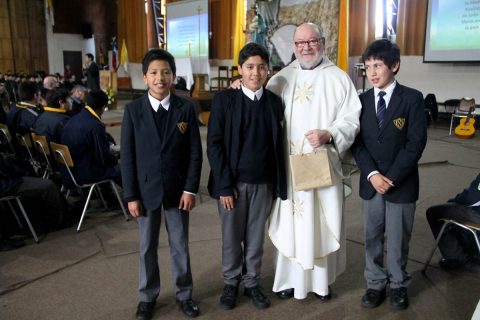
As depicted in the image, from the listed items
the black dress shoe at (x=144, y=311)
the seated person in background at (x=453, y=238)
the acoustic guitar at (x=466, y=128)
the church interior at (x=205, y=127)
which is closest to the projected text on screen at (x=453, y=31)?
the church interior at (x=205, y=127)

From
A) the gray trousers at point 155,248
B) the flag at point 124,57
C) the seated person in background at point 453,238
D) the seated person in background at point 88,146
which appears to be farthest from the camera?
the flag at point 124,57

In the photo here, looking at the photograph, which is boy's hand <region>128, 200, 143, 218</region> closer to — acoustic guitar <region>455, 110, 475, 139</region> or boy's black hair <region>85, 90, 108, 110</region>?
boy's black hair <region>85, 90, 108, 110</region>

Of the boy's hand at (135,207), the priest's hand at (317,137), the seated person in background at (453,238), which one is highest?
the priest's hand at (317,137)

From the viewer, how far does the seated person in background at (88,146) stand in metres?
3.37

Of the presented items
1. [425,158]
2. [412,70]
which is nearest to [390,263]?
[425,158]

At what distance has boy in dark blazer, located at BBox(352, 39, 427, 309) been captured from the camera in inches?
80.7

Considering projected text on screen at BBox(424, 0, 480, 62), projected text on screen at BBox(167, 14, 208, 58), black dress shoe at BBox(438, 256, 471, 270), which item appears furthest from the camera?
projected text on screen at BBox(167, 14, 208, 58)

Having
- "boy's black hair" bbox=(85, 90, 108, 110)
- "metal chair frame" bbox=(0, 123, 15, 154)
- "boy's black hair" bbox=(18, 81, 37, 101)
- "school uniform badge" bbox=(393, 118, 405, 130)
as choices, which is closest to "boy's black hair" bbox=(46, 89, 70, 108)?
"boy's black hair" bbox=(18, 81, 37, 101)

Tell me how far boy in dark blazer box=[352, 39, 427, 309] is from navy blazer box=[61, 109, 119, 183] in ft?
7.04

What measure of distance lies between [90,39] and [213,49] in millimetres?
8384

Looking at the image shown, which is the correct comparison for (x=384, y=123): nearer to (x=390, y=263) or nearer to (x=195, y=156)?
(x=390, y=263)

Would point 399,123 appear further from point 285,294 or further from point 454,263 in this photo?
point 454,263

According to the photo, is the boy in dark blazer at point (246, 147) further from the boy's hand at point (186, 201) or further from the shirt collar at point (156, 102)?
the shirt collar at point (156, 102)

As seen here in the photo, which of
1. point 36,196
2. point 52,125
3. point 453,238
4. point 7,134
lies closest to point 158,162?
point 36,196
